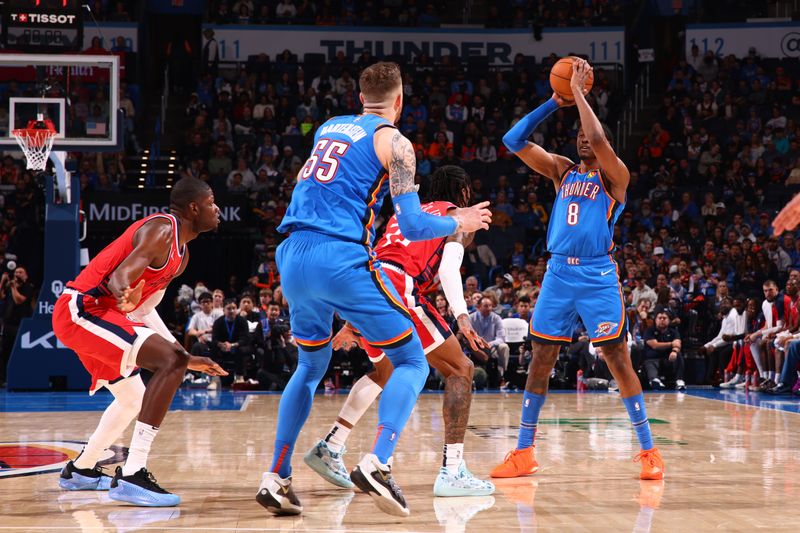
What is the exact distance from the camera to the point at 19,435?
8.17 metres

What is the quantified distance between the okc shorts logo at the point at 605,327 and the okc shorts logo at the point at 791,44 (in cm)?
1899

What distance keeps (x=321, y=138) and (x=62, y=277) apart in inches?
361

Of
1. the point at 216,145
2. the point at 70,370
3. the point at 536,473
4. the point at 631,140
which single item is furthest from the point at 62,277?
the point at 631,140

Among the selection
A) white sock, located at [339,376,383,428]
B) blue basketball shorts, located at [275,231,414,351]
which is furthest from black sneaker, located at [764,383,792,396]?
blue basketball shorts, located at [275,231,414,351]

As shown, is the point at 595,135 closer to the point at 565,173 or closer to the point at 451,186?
the point at 565,173

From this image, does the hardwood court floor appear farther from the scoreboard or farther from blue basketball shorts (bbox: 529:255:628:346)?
the scoreboard

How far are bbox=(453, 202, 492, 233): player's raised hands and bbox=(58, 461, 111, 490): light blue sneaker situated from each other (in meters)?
2.63

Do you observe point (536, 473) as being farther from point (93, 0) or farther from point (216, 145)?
point (93, 0)

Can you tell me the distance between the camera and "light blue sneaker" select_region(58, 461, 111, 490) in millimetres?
5605

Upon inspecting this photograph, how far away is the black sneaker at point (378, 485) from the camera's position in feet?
14.4

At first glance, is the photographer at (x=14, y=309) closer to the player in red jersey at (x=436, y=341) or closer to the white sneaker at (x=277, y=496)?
the player in red jersey at (x=436, y=341)

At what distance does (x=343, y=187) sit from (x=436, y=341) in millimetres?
1346

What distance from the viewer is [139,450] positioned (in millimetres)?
5203

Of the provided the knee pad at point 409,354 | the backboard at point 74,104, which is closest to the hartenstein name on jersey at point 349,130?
the knee pad at point 409,354
